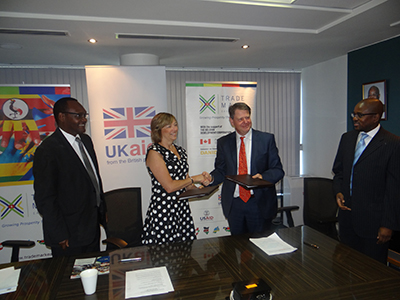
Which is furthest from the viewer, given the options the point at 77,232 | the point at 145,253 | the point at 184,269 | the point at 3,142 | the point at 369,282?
the point at 3,142

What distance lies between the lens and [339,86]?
441 centimetres

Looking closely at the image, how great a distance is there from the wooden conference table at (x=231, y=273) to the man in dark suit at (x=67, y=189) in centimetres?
31

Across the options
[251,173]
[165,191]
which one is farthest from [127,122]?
[251,173]

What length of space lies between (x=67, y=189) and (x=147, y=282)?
980mm

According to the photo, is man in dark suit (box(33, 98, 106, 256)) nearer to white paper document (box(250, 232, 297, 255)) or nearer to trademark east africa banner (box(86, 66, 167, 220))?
white paper document (box(250, 232, 297, 255))

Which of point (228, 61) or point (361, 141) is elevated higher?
point (228, 61)

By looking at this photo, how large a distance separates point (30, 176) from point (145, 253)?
8.89ft

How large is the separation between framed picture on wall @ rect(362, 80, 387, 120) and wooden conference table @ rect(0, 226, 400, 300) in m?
2.62

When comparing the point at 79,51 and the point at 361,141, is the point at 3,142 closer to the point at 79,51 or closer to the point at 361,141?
the point at 79,51

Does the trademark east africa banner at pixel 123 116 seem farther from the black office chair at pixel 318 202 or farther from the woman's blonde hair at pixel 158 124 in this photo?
the black office chair at pixel 318 202

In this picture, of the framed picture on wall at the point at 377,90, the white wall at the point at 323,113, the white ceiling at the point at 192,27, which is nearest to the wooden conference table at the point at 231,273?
the white ceiling at the point at 192,27

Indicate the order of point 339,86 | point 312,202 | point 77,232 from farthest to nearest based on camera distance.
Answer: point 339,86, point 312,202, point 77,232

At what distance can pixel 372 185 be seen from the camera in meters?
A: 2.19

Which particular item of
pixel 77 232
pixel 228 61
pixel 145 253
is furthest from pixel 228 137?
pixel 228 61
